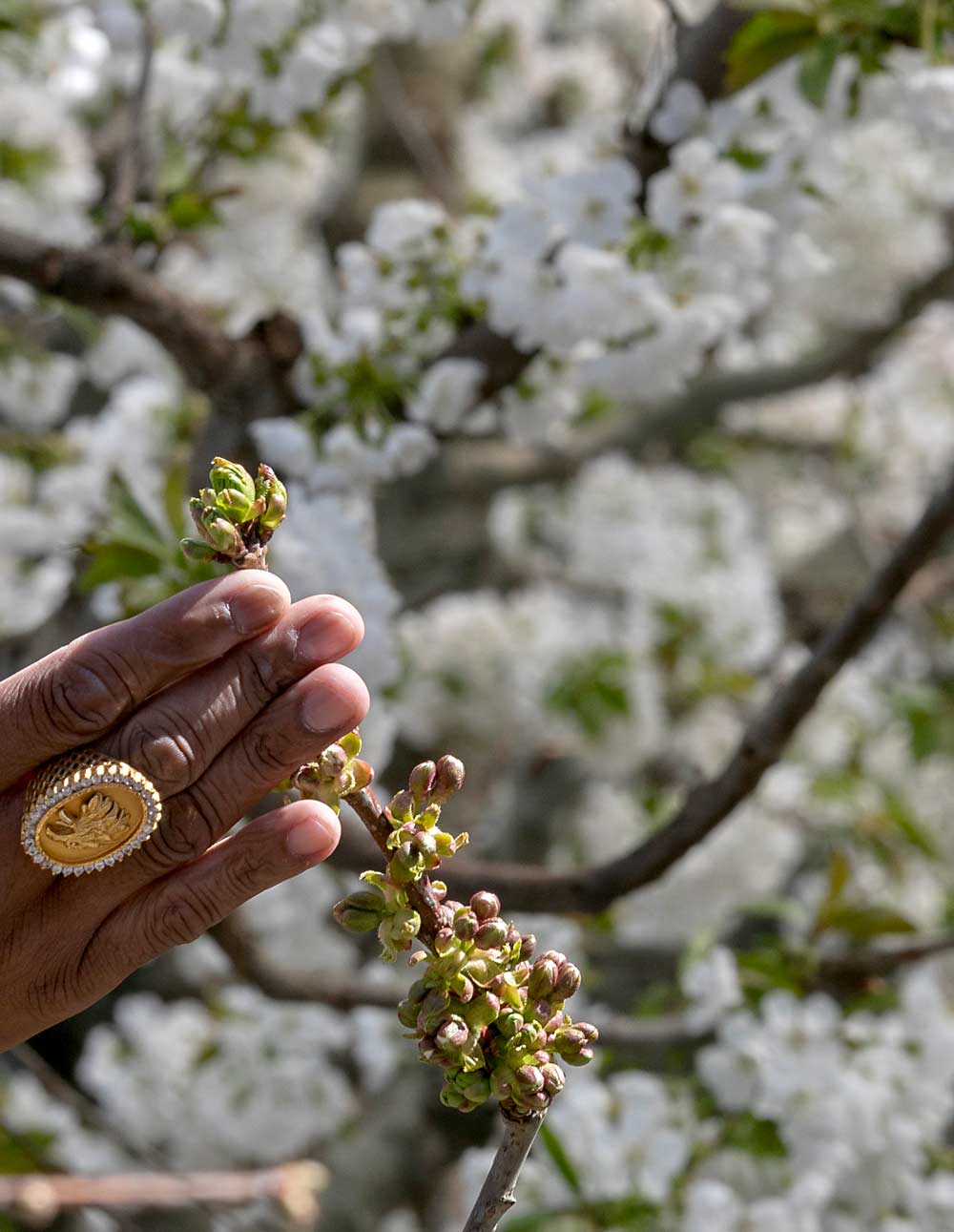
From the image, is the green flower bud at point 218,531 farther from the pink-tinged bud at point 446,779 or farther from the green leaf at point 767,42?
the green leaf at point 767,42

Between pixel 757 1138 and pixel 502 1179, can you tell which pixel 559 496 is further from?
pixel 502 1179

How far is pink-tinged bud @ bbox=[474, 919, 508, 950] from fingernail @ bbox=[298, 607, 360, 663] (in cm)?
14

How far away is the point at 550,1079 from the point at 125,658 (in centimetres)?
26

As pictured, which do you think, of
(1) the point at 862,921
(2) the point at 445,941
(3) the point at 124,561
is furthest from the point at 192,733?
(1) the point at 862,921

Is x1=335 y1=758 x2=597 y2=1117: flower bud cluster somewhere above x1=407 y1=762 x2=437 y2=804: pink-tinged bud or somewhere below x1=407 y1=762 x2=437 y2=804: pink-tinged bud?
below

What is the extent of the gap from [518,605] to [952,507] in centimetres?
182

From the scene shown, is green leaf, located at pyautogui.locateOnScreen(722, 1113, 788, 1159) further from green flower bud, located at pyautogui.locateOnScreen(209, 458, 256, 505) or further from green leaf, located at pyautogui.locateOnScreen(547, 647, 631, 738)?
green flower bud, located at pyautogui.locateOnScreen(209, 458, 256, 505)

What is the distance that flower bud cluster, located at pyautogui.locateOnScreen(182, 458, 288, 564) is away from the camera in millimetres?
576

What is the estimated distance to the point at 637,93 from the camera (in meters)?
1.54

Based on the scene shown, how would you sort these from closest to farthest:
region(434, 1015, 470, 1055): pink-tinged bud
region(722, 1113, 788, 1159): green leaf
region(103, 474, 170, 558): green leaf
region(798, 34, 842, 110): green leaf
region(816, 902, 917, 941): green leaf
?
region(434, 1015, 470, 1055): pink-tinged bud
region(103, 474, 170, 558): green leaf
region(798, 34, 842, 110): green leaf
region(816, 902, 917, 941): green leaf
region(722, 1113, 788, 1159): green leaf

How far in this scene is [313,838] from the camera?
2.08ft

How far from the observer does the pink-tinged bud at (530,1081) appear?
21.5 inches

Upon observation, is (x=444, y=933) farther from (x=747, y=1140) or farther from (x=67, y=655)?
(x=747, y=1140)

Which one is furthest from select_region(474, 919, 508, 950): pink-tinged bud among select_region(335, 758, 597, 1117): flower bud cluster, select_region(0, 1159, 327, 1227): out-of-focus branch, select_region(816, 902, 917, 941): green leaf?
select_region(816, 902, 917, 941): green leaf
